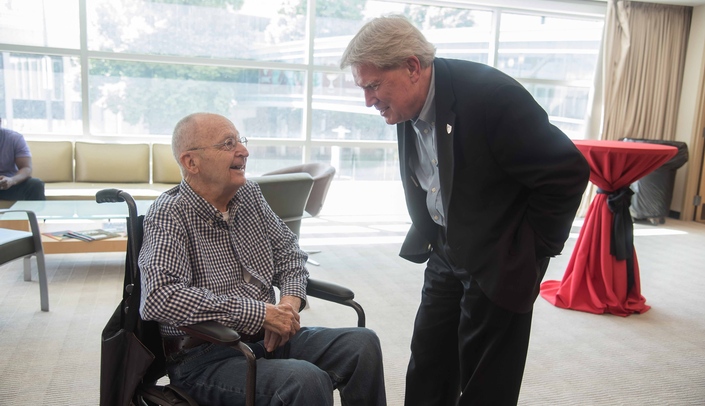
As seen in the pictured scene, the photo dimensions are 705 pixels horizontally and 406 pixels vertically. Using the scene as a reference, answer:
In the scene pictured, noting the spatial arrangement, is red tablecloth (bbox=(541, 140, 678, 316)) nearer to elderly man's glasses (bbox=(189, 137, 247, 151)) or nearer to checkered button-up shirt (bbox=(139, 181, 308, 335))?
checkered button-up shirt (bbox=(139, 181, 308, 335))

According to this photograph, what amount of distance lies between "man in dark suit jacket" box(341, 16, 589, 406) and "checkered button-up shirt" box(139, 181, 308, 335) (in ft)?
1.68

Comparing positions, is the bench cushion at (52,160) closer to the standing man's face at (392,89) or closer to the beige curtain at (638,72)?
the standing man's face at (392,89)

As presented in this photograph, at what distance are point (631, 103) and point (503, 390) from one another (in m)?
6.17

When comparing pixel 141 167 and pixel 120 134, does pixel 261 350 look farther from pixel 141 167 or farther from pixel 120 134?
pixel 120 134

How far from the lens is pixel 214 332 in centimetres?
136

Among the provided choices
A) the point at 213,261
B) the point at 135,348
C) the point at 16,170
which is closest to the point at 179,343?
the point at 135,348

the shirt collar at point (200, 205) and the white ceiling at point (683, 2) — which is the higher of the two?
the white ceiling at point (683, 2)

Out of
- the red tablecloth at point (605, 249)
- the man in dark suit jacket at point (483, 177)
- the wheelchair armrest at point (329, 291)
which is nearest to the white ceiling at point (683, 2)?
the red tablecloth at point (605, 249)

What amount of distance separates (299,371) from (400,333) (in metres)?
1.56

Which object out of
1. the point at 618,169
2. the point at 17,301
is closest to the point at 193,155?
the point at 17,301

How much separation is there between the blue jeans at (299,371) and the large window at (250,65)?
471cm

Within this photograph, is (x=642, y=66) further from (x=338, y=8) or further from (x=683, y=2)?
(x=338, y=8)

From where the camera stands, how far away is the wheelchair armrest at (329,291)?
1681 millimetres

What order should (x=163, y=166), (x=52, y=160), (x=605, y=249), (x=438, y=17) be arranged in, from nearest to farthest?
(x=605, y=249), (x=52, y=160), (x=163, y=166), (x=438, y=17)
